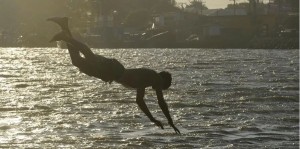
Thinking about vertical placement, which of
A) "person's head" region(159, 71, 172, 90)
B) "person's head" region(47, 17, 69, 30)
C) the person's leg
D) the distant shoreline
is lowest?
the distant shoreline

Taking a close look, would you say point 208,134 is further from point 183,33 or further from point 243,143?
point 183,33

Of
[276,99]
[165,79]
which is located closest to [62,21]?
[165,79]

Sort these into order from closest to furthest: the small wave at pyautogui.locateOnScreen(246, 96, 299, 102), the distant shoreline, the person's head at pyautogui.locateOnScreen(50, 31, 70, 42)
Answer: the person's head at pyautogui.locateOnScreen(50, 31, 70, 42), the small wave at pyautogui.locateOnScreen(246, 96, 299, 102), the distant shoreline

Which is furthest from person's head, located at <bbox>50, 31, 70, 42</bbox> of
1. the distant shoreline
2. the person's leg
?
the distant shoreline

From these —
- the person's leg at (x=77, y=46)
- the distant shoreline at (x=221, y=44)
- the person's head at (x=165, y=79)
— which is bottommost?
the distant shoreline at (x=221, y=44)

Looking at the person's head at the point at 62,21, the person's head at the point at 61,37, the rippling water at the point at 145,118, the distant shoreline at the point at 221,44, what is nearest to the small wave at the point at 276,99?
the rippling water at the point at 145,118

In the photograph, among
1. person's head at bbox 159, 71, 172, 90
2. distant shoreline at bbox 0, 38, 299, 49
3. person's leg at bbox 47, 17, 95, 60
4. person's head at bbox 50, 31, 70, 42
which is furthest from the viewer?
distant shoreline at bbox 0, 38, 299, 49

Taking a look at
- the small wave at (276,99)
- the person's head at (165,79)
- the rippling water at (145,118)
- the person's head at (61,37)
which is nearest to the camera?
the person's head at (61,37)

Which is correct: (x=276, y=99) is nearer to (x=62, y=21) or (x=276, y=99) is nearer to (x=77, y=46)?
(x=62, y=21)

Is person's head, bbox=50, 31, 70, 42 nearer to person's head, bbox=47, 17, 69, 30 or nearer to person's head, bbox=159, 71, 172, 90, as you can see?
person's head, bbox=47, 17, 69, 30

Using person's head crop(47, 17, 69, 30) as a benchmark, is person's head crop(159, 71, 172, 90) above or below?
below

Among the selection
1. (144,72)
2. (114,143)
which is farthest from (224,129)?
(144,72)

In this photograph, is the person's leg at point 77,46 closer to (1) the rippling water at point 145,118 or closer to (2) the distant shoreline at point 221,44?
(1) the rippling water at point 145,118

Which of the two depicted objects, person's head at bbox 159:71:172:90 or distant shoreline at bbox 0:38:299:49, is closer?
person's head at bbox 159:71:172:90
